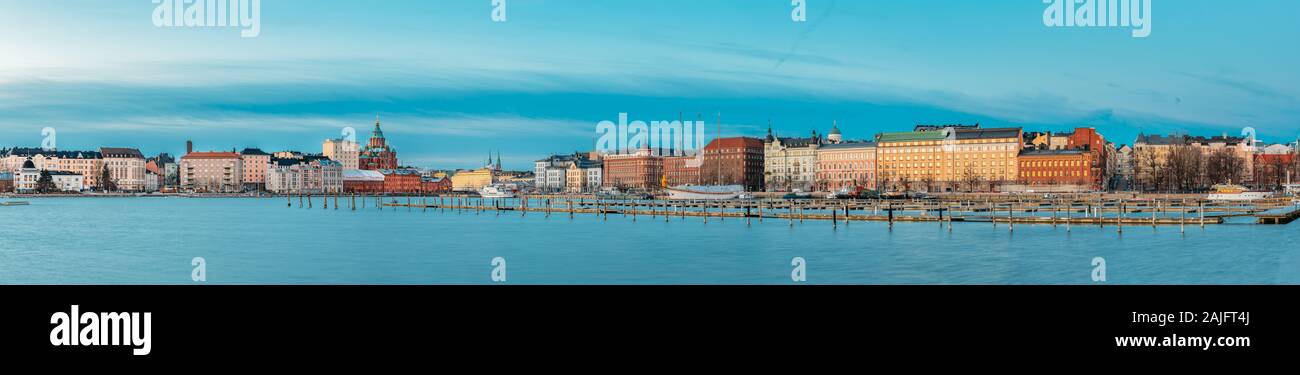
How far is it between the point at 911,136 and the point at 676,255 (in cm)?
12941

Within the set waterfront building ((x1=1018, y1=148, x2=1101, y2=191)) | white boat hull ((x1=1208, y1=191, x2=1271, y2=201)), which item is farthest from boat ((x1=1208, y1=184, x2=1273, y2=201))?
waterfront building ((x1=1018, y1=148, x2=1101, y2=191))

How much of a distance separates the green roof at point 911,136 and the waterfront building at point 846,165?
98.9 inches

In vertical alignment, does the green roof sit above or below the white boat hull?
above

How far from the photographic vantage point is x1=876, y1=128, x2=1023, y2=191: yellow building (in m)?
146

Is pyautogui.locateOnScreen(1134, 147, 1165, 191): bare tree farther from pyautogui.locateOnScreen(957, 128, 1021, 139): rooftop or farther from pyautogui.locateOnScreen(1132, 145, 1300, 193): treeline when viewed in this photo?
pyautogui.locateOnScreen(957, 128, 1021, 139): rooftop

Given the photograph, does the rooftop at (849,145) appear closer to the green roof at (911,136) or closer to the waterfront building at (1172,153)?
the green roof at (911,136)

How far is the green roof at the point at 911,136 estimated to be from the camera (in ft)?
511

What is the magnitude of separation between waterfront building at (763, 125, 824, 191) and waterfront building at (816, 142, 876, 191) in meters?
2.81
